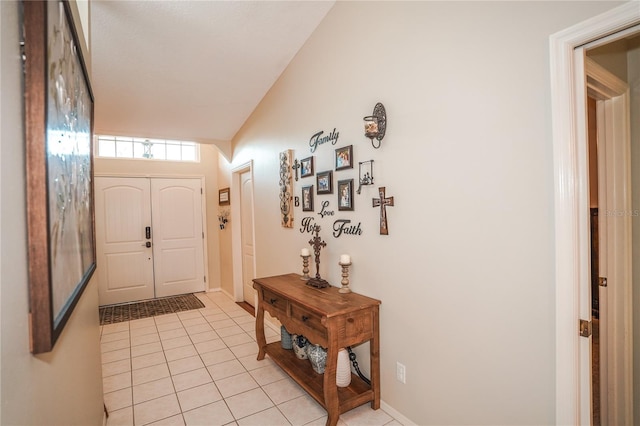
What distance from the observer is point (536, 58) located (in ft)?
4.48

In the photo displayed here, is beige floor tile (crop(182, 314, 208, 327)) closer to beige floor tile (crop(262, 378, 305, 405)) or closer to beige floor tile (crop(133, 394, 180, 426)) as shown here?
beige floor tile (crop(133, 394, 180, 426))

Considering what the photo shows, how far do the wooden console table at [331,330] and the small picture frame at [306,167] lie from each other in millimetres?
1067

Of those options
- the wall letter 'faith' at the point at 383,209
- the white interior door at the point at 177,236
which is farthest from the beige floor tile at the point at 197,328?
the wall letter 'faith' at the point at 383,209

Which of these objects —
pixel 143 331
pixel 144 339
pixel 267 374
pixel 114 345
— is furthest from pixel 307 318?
pixel 143 331

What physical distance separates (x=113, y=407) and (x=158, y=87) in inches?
119

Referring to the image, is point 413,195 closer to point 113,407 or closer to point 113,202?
point 113,407

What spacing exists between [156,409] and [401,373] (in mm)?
1827

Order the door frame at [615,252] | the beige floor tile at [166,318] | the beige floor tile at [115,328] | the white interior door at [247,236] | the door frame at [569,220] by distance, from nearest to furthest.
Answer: the door frame at [569,220]
the door frame at [615,252]
the beige floor tile at [115,328]
the beige floor tile at [166,318]
the white interior door at [247,236]

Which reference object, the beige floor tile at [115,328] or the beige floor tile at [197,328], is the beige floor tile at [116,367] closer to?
the beige floor tile at [197,328]

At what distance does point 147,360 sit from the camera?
3.11 metres

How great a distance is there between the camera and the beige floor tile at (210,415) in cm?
216

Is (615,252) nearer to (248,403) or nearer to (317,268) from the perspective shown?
(317,268)

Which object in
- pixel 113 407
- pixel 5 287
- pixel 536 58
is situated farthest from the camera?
pixel 113 407

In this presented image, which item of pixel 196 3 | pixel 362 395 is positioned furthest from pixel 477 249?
pixel 196 3
